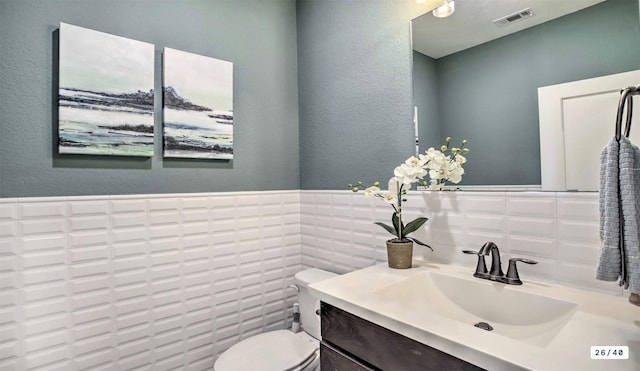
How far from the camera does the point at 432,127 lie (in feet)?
4.36

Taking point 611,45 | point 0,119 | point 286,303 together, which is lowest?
point 286,303

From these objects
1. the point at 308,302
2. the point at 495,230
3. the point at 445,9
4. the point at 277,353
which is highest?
the point at 445,9

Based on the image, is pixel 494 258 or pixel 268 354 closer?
pixel 494 258

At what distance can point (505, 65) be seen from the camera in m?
1.14

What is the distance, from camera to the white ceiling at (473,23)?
40.8 inches

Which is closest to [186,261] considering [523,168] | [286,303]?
[286,303]

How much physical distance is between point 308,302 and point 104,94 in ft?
4.49

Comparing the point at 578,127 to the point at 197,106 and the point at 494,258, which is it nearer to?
the point at 494,258

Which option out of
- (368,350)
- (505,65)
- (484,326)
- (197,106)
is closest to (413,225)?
(484,326)

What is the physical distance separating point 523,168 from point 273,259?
1.35 m

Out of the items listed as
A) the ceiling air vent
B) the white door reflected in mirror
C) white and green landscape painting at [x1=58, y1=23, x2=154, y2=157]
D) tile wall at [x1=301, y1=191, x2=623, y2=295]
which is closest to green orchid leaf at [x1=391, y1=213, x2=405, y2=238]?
tile wall at [x1=301, y1=191, x2=623, y2=295]

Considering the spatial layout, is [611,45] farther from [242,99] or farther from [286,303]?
[286,303]

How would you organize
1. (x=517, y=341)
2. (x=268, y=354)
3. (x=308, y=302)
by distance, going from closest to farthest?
1. (x=517, y=341)
2. (x=268, y=354)
3. (x=308, y=302)

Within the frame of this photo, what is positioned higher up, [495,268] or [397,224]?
[397,224]
